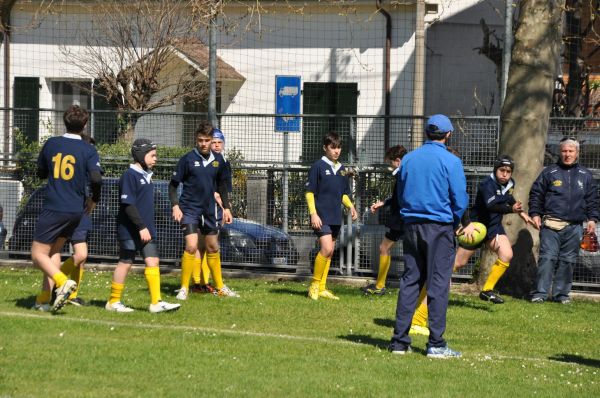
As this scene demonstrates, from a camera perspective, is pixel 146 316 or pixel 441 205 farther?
pixel 146 316

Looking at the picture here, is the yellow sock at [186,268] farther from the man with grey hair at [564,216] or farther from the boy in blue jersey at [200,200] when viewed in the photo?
the man with grey hair at [564,216]

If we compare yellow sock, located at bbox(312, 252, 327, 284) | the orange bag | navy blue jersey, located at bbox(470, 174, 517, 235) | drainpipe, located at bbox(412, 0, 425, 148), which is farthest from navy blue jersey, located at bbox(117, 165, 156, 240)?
the orange bag

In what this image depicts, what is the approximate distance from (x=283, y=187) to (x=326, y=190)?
2.45 meters

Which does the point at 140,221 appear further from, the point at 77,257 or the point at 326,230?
the point at 326,230

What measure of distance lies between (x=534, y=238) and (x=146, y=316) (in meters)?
5.93

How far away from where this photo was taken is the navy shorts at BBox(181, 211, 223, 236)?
12.5 meters

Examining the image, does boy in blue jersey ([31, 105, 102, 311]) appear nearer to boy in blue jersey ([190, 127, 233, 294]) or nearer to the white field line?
the white field line

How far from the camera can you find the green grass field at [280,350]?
782 cm

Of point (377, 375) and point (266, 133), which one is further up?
point (266, 133)

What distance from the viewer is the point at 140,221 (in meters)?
A: 11.0

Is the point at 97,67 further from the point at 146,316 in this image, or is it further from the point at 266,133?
the point at 146,316

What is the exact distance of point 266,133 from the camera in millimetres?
15625

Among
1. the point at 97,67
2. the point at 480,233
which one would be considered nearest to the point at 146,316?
the point at 480,233

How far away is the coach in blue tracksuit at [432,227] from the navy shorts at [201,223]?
3837 millimetres
